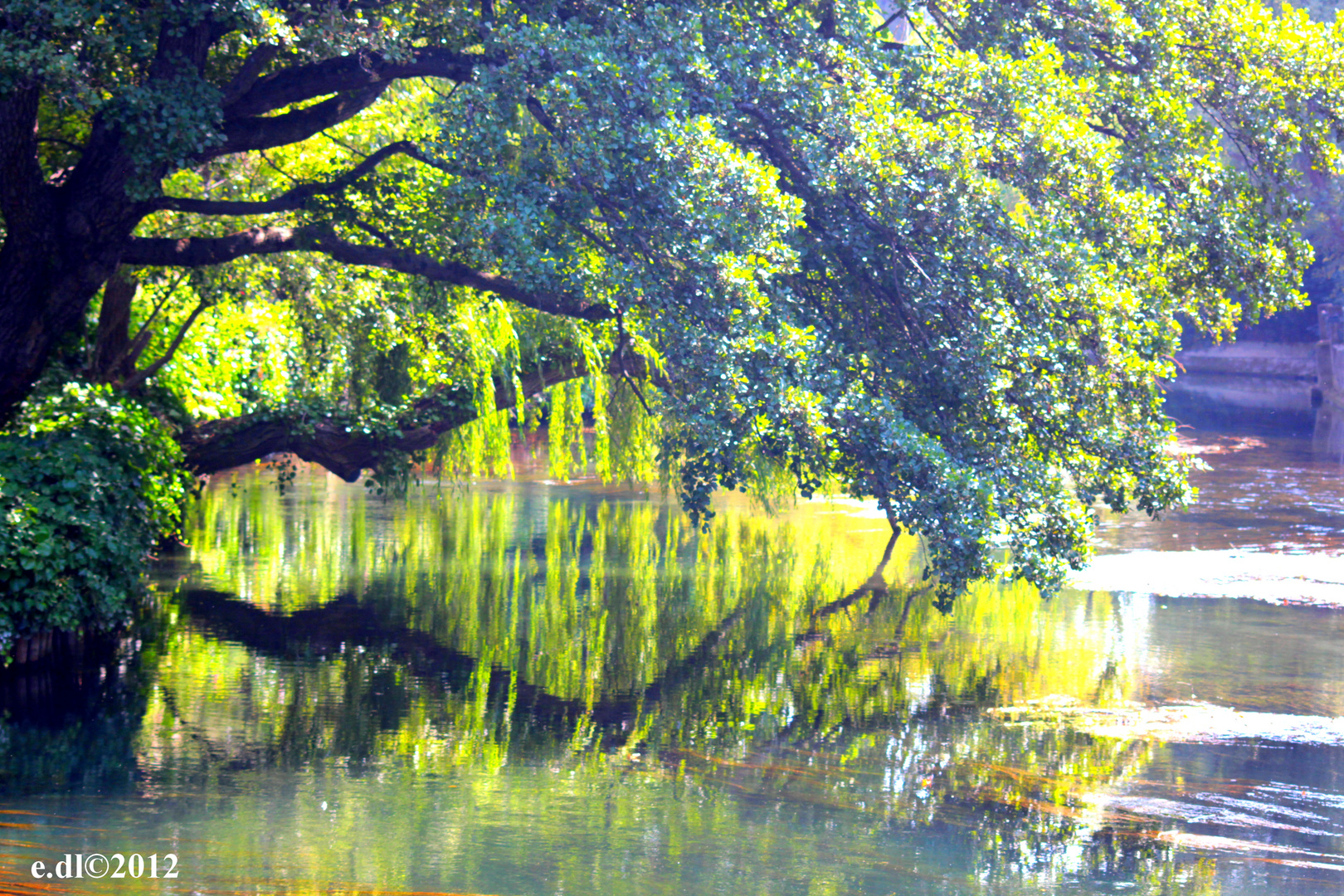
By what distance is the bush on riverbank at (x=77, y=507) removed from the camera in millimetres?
10039

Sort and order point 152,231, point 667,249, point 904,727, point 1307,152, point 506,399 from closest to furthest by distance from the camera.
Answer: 1. point 667,249
2. point 904,727
3. point 1307,152
4. point 152,231
5. point 506,399

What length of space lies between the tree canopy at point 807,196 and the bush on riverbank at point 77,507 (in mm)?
762

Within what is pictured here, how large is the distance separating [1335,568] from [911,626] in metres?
6.98

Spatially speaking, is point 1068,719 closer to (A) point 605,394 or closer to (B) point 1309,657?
(B) point 1309,657

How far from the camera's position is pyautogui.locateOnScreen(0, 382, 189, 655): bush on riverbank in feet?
32.9

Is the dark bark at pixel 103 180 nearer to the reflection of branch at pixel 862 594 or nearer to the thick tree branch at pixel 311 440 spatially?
the thick tree branch at pixel 311 440

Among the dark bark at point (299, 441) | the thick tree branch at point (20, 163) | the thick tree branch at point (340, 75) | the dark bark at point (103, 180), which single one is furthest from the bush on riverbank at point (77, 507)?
the thick tree branch at point (340, 75)

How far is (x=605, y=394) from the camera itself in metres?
17.5

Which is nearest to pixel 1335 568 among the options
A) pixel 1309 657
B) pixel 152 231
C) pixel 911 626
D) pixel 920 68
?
pixel 1309 657

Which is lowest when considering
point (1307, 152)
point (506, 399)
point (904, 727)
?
point (904, 727)

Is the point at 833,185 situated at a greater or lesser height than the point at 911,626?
greater

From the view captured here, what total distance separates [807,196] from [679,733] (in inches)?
169

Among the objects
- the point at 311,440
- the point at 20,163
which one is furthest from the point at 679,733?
the point at 20,163

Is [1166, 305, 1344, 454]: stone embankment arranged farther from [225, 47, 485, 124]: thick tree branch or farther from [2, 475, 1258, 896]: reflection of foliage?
[225, 47, 485, 124]: thick tree branch
